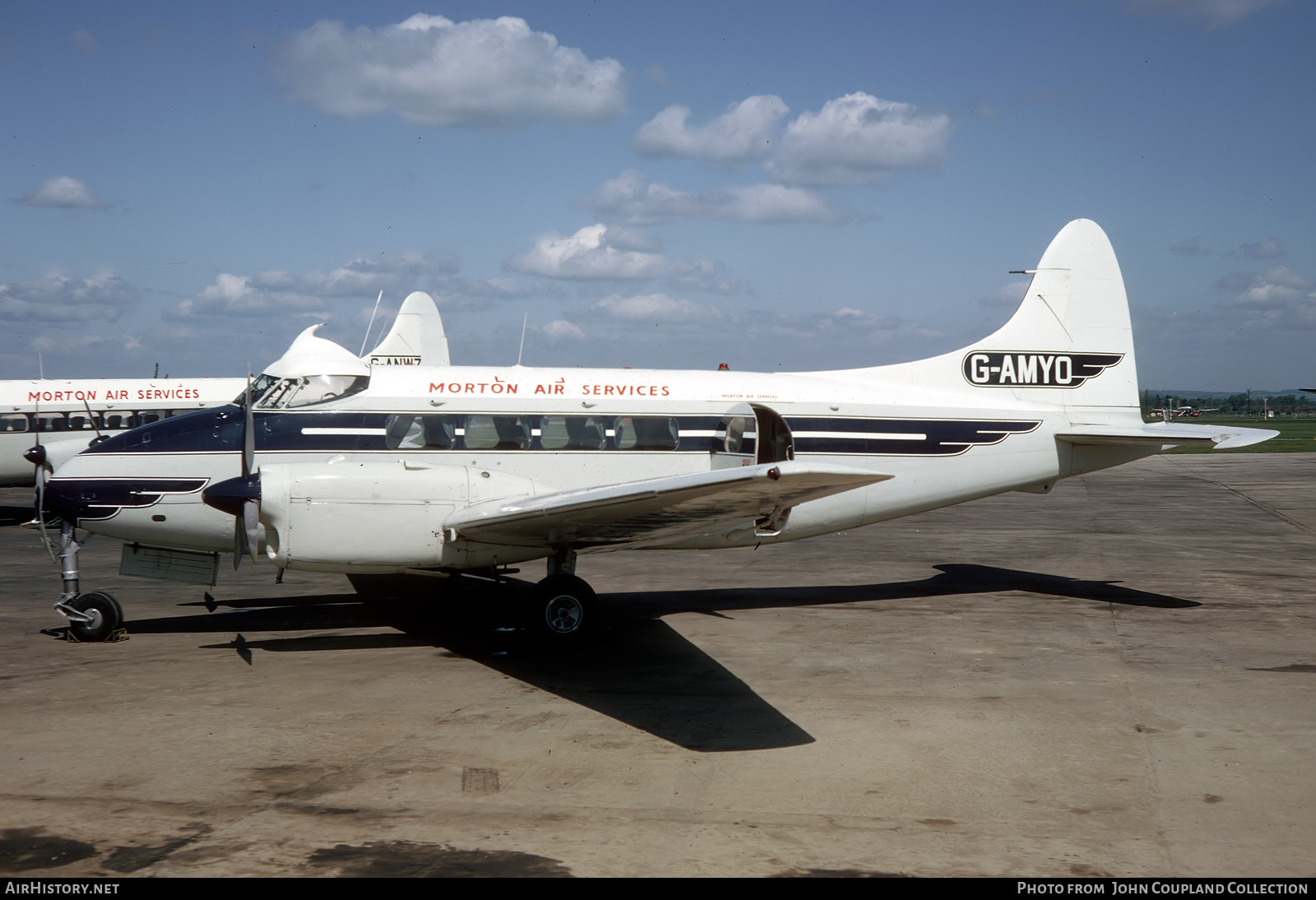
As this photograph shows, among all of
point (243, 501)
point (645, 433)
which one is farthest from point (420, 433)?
point (645, 433)

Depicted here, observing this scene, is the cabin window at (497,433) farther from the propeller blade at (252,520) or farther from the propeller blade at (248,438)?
the propeller blade at (252,520)

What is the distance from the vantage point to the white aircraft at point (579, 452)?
975cm

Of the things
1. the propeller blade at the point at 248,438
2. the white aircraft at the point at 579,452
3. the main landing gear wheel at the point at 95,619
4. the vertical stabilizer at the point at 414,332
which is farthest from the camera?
the vertical stabilizer at the point at 414,332

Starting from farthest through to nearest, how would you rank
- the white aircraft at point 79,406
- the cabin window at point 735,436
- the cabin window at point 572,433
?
1. the white aircraft at point 79,406
2. the cabin window at point 735,436
3. the cabin window at point 572,433

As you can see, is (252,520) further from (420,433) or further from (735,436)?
(735,436)

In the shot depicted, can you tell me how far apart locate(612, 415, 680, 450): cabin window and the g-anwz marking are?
4415 mm

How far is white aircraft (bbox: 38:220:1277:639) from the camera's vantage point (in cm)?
975

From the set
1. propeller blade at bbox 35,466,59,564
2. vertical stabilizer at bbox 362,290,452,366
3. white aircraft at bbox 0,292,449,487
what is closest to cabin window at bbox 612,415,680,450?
propeller blade at bbox 35,466,59,564

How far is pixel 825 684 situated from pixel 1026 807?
309 centimetres

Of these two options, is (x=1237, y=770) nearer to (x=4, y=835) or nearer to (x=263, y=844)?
(x=263, y=844)

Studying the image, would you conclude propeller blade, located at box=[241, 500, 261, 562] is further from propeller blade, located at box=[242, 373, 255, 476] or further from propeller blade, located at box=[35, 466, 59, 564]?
propeller blade, located at box=[35, 466, 59, 564]

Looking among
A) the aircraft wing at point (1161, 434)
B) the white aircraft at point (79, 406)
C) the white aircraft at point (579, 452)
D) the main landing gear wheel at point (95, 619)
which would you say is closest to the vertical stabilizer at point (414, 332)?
the white aircraft at point (79, 406)

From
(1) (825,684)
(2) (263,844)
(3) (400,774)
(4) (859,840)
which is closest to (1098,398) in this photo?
(1) (825,684)

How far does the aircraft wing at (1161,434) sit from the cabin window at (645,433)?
5.43m
